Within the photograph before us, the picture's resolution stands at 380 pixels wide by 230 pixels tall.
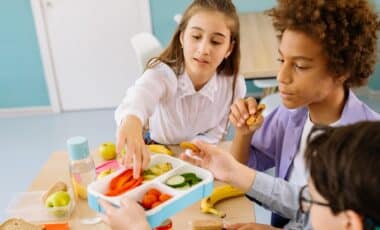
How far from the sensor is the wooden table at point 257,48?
2074 mm

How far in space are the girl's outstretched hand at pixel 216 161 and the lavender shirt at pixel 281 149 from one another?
7 cm

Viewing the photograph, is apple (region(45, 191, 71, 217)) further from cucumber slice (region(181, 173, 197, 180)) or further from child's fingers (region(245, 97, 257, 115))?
child's fingers (region(245, 97, 257, 115))

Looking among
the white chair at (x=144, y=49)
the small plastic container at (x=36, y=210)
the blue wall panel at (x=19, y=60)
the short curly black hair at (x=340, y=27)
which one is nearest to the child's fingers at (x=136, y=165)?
the small plastic container at (x=36, y=210)

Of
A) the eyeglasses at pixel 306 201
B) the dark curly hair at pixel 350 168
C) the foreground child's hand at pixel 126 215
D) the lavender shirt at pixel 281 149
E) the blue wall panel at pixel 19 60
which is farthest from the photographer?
the blue wall panel at pixel 19 60

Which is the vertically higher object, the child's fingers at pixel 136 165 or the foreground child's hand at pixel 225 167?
the child's fingers at pixel 136 165

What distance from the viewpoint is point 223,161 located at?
1.10 meters

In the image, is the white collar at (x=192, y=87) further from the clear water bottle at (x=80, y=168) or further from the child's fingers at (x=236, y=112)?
the clear water bottle at (x=80, y=168)

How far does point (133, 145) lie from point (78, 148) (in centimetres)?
15

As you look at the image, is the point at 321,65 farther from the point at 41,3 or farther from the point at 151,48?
the point at 41,3

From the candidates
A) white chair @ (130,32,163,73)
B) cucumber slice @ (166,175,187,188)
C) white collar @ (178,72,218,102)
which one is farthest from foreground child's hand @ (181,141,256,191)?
white chair @ (130,32,163,73)

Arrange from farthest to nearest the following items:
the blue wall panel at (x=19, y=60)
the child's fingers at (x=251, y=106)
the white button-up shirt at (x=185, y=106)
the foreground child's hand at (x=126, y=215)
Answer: the blue wall panel at (x=19, y=60)
the white button-up shirt at (x=185, y=106)
the child's fingers at (x=251, y=106)
the foreground child's hand at (x=126, y=215)

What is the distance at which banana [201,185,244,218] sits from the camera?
1136mm

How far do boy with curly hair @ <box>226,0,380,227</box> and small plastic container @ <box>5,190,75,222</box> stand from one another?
0.48m

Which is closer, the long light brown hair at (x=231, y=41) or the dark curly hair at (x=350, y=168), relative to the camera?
the dark curly hair at (x=350, y=168)
